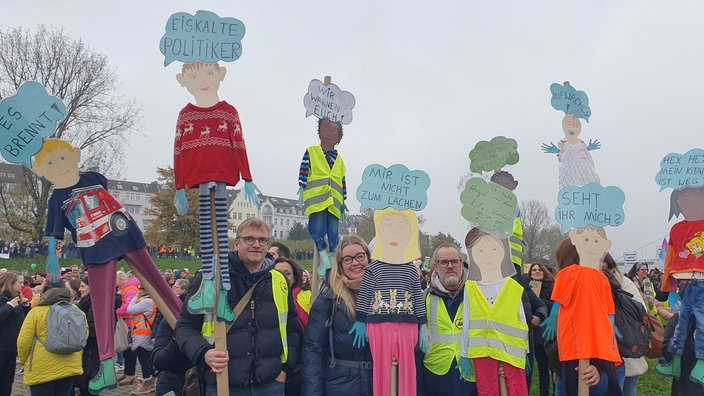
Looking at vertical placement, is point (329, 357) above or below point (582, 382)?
above

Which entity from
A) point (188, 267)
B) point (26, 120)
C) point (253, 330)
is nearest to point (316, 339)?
point (253, 330)

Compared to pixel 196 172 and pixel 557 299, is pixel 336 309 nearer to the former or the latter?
pixel 196 172

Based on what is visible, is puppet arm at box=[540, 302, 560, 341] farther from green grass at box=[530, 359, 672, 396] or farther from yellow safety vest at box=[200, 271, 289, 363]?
green grass at box=[530, 359, 672, 396]

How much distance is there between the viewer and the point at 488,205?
4.46 metres

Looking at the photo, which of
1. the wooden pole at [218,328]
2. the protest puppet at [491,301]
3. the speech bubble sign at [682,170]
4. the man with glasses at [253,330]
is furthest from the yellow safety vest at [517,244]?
the wooden pole at [218,328]

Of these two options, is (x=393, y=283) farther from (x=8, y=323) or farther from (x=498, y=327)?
(x=8, y=323)

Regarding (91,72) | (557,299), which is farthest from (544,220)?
(557,299)

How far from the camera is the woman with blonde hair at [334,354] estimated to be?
394 cm

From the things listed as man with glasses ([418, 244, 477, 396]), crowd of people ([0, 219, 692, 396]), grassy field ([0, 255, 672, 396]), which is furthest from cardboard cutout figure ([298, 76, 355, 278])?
grassy field ([0, 255, 672, 396])

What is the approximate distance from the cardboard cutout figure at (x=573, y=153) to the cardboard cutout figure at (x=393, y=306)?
2703 mm

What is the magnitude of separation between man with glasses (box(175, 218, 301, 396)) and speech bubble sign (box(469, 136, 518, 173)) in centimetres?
343

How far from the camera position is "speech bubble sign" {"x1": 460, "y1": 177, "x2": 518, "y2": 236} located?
441 centimetres

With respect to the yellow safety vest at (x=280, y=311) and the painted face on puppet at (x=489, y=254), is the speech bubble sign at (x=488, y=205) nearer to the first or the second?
the painted face on puppet at (x=489, y=254)

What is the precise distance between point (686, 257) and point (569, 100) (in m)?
2.08
